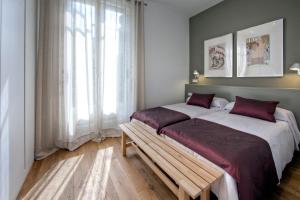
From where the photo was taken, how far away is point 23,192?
1558 mm

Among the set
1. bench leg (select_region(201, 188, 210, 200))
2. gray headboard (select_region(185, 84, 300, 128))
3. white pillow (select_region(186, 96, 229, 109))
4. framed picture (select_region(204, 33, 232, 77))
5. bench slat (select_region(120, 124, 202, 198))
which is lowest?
bench leg (select_region(201, 188, 210, 200))

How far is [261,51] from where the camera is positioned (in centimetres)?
259

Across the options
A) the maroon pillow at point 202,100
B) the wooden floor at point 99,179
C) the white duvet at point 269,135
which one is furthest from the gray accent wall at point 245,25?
the wooden floor at point 99,179

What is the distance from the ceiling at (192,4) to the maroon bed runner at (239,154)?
287 cm

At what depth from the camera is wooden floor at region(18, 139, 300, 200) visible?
1541 mm

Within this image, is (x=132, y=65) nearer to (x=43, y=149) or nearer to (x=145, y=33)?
(x=145, y=33)

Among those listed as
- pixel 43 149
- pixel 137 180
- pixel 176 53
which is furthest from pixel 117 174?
pixel 176 53

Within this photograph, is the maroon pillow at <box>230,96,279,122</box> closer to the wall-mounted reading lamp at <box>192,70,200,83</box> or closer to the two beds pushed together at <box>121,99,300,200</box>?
the two beds pushed together at <box>121,99,300,200</box>

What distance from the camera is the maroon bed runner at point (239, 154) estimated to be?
1176 mm

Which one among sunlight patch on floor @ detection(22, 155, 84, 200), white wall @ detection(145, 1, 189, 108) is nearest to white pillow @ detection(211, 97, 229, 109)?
white wall @ detection(145, 1, 189, 108)

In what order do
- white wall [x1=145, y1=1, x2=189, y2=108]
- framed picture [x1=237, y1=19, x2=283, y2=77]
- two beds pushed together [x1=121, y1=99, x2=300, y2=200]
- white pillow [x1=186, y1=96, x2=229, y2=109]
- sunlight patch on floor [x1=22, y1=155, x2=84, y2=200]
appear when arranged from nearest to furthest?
two beds pushed together [x1=121, y1=99, x2=300, y2=200]
sunlight patch on floor [x1=22, y1=155, x2=84, y2=200]
framed picture [x1=237, y1=19, x2=283, y2=77]
white pillow [x1=186, y1=96, x2=229, y2=109]
white wall [x1=145, y1=1, x2=189, y2=108]

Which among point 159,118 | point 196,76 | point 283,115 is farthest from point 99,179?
point 196,76

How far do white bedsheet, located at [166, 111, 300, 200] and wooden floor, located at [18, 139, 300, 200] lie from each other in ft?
1.03

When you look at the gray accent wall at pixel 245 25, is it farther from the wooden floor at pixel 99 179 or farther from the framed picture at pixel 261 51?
the wooden floor at pixel 99 179
